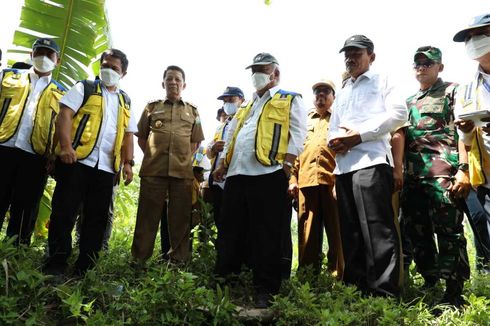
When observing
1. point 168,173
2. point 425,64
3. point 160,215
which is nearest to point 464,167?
point 425,64

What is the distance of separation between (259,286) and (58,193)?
1810 mm

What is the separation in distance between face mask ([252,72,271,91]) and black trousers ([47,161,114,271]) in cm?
154

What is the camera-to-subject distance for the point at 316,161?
4.45 meters

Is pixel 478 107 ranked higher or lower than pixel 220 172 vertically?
higher

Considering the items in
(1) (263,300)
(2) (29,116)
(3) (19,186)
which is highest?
(2) (29,116)

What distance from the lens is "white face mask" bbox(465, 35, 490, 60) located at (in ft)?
10.1

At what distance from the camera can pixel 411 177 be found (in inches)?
158

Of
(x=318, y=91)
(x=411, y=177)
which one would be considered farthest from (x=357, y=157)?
(x=318, y=91)

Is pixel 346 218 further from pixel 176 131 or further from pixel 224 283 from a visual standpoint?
pixel 176 131

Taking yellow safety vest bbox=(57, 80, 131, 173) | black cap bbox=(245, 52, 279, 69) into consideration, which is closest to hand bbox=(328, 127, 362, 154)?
black cap bbox=(245, 52, 279, 69)

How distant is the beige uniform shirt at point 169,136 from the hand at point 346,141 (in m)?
1.54

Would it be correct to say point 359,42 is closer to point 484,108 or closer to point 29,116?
point 484,108

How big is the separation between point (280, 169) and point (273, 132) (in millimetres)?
334

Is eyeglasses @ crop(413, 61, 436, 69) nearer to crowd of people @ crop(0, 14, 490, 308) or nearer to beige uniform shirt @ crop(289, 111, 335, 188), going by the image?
crowd of people @ crop(0, 14, 490, 308)
